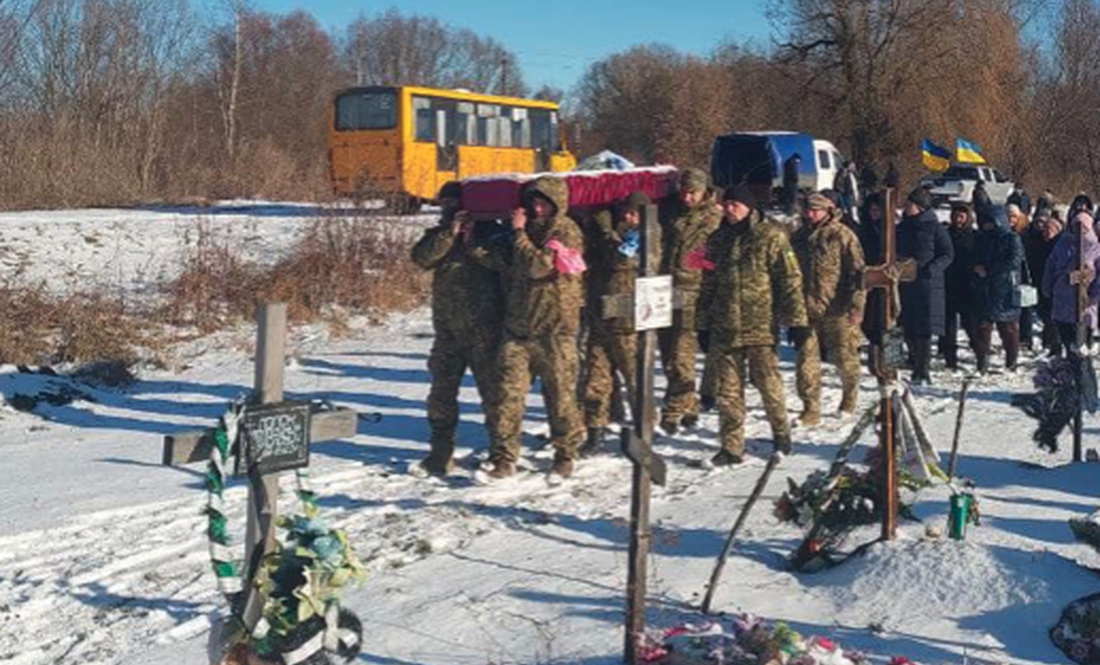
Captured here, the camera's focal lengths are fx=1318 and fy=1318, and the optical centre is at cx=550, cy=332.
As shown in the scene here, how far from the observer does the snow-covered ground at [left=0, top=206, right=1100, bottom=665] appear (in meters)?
5.48

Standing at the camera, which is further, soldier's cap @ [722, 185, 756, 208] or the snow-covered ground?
soldier's cap @ [722, 185, 756, 208]

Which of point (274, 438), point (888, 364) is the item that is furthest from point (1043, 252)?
point (274, 438)

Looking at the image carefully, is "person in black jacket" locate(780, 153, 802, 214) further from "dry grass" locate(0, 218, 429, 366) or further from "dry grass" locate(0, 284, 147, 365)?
"dry grass" locate(0, 284, 147, 365)

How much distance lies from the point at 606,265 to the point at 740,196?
0.99 metres

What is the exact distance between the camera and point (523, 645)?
5363mm

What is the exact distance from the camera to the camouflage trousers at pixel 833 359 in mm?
9422

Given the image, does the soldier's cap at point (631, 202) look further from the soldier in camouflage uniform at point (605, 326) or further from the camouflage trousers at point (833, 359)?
the camouflage trousers at point (833, 359)

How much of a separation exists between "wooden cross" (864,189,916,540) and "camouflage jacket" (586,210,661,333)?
84.1 inches

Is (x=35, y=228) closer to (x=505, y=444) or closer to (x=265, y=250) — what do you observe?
(x=265, y=250)

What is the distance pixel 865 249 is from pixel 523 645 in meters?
7.41

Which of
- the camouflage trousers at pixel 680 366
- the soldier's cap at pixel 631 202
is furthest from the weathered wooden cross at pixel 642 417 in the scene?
the camouflage trousers at pixel 680 366

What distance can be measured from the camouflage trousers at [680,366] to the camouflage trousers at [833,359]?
812 millimetres

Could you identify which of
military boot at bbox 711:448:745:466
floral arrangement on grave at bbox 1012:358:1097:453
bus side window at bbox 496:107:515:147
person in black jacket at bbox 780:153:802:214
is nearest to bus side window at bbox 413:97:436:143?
bus side window at bbox 496:107:515:147

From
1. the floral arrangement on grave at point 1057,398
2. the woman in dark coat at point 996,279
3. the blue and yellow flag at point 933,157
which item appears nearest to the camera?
the floral arrangement on grave at point 1057,398
